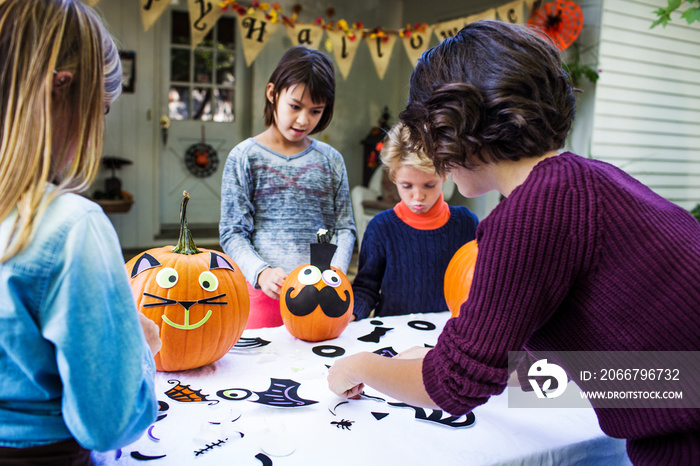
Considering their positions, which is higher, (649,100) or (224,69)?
(224,69)

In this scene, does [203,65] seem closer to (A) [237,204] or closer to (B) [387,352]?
(A) [237,204]

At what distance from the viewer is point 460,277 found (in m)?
1.52

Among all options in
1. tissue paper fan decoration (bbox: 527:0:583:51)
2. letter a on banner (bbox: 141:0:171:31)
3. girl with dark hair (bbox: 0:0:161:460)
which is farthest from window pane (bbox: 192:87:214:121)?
girl with dark hair (bbox: 0:0:161:460)

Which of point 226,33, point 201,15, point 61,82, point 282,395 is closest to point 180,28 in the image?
point 226,33

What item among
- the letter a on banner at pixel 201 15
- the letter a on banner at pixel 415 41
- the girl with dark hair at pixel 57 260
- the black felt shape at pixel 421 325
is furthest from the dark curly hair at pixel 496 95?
the letter a on banner at pixel 415 41

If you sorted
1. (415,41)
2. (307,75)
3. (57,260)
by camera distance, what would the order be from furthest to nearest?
(415,41) < (307,75) < (57,260)

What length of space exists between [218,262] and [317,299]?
27 centimetres

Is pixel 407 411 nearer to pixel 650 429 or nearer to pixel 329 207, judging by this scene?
pixel 650 429

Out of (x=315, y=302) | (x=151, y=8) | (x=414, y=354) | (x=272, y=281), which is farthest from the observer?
(x=151, y=8)

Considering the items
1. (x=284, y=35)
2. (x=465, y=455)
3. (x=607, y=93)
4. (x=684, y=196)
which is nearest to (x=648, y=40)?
(x=607, y=93)

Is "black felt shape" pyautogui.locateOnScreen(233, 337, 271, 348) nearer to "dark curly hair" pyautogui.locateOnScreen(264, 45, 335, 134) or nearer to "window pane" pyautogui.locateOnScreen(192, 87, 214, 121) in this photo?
"dark curly hair" pyautogui.locateOnScreen(264, 45, 335, 134)

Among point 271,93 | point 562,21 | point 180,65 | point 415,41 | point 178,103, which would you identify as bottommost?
point 271,93

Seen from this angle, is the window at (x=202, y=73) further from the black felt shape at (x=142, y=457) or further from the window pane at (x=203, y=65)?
the black felt shape at (x=142, y=457)

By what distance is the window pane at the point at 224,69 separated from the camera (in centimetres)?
610
